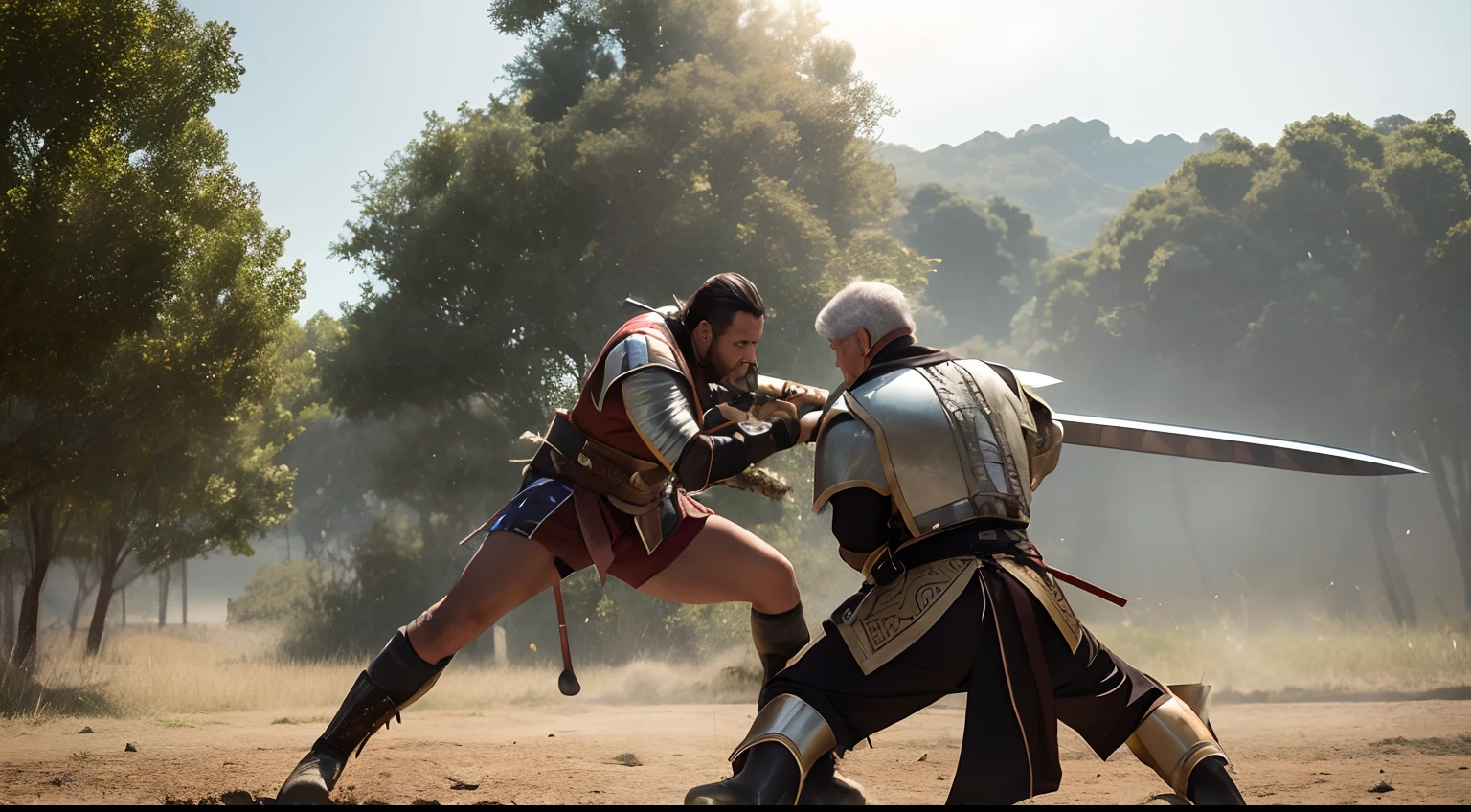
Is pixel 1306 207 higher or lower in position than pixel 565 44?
lower

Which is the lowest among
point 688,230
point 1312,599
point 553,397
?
point 1312,599

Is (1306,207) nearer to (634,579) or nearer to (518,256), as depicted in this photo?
(518,256)

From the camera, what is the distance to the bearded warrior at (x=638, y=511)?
289cm

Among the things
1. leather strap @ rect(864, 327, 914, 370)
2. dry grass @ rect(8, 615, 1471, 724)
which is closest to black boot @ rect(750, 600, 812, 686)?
leather strap @ rect(864, 327, 914, 370)

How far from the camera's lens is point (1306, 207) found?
19.9 m

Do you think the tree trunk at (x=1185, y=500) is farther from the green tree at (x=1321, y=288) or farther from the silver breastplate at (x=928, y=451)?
the silver breastplate at (x=928, y=451)

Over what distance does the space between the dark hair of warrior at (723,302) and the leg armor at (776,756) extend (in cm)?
136

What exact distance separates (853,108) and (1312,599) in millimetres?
15048

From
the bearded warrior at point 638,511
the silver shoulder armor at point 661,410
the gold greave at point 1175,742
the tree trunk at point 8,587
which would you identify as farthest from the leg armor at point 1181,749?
the tree trunk at point 8,587

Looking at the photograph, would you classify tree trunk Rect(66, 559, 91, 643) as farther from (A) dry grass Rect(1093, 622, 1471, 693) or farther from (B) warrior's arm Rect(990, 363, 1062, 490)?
(B) warrior's arm Rect(990, 363, 1062, 490)

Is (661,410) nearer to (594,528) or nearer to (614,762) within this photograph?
(594,528)

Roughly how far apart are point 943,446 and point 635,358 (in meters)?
0.99

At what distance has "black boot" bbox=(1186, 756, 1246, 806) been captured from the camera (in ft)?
7.66

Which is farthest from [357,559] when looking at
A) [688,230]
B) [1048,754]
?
[1048,754]
